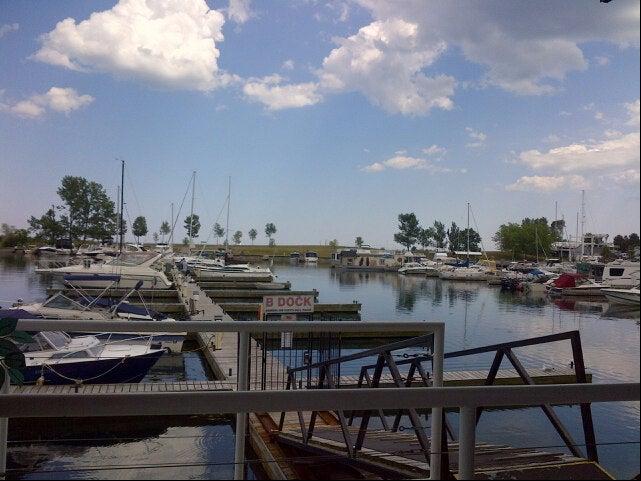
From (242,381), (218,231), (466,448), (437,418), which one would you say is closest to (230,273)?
(218,231)

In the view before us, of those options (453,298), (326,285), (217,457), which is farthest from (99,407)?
(326,285)

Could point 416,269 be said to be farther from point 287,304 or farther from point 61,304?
point 287,304

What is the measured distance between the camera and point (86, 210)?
17.4 meters

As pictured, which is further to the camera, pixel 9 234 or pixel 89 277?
pixel 89 277

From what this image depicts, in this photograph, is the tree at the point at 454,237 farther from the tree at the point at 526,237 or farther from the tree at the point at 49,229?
the tree at the point at 49,229

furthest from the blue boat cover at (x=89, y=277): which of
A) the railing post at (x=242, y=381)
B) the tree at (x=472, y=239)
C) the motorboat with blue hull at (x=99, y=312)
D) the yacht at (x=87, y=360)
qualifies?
the railing post at (x=242, y=381)

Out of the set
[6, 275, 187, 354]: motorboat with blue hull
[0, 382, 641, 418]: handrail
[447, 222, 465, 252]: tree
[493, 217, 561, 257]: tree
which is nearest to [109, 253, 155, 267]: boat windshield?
[6, 275, 187, 354]: motorboat with blue hull

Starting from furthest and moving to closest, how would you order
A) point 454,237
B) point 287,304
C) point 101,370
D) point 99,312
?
point 99,312, point 101,370, point 454,237, point 287,304

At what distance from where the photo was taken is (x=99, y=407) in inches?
44.5

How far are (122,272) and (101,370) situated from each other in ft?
42.8

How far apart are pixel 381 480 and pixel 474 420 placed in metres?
0.57

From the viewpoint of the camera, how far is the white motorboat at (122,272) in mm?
17734

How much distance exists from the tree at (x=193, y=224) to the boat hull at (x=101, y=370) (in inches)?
836

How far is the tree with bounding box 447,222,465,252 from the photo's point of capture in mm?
6222
